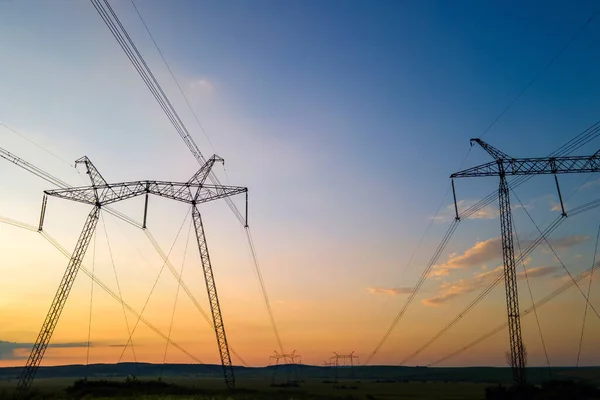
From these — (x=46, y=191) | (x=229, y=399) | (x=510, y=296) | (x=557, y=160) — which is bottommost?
(x=229, y=399)

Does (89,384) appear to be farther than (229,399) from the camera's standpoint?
Yes

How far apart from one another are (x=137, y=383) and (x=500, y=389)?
67353 mm

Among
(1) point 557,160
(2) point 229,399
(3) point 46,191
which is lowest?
(2) point 229,399

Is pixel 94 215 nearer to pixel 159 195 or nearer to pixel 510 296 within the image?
pixel 159 195

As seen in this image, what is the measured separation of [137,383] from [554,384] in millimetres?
76746

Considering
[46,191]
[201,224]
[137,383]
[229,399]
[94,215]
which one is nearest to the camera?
[229,399]

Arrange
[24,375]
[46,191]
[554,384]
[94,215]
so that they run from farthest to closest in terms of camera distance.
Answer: [554,384] < [94,215] < [24,375] < [46,191]

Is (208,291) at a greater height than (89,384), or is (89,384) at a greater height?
(208,291)

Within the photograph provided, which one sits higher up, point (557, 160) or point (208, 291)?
point (557, 160)

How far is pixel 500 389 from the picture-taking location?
77.3 m

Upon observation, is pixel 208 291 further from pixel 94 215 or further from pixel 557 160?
pixel 557 160

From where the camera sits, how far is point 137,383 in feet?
299

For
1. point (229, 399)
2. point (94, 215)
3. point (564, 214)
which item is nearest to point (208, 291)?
point (94, 215)

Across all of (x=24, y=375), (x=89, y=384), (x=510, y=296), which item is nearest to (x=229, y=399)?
(x=24, y=375)
